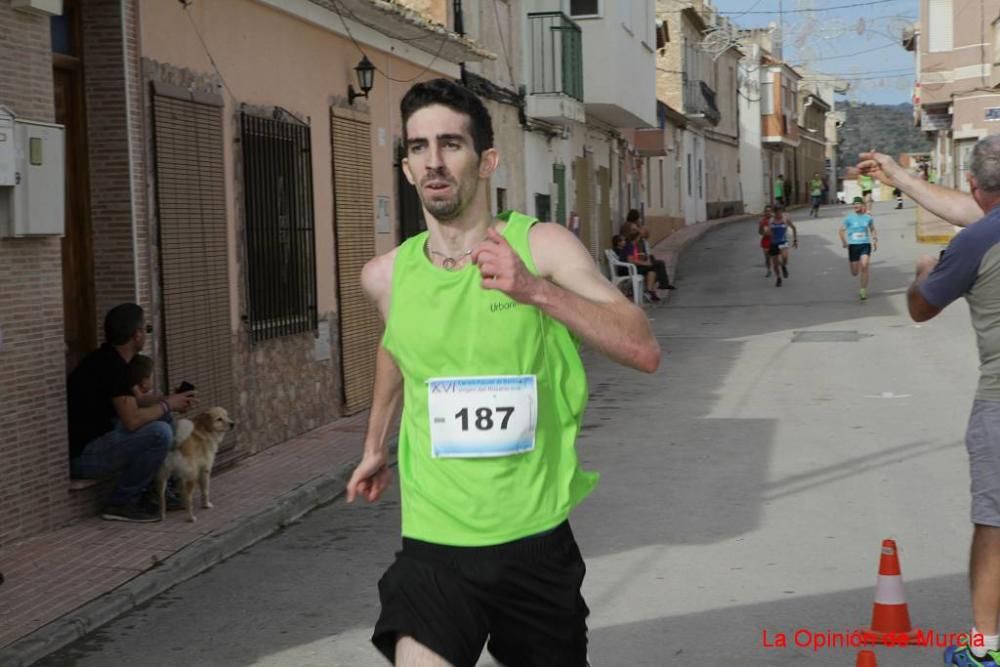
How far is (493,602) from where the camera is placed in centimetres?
378

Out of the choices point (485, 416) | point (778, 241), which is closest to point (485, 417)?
point (485, 416)

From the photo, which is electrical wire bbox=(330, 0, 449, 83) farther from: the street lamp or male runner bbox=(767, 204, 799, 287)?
male runner bbox=(767, 204, 799, 287)

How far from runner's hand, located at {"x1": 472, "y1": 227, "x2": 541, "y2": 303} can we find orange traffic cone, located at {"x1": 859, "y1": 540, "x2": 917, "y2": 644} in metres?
3.10

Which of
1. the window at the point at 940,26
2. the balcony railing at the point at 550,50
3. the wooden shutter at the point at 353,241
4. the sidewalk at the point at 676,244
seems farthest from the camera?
the window at the point at 940,26

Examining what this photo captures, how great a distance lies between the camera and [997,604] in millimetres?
5363

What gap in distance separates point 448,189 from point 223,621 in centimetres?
373

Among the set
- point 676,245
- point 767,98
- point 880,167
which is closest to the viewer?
point 880,167

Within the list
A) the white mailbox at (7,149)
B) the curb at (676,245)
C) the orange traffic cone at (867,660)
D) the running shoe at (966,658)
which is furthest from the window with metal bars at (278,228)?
the curb at (676,245)

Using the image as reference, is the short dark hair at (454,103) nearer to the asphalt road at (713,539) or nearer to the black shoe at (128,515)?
the asphalt road at (713,539)

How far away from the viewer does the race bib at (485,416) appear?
368cm

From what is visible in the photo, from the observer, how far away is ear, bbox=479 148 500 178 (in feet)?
12.6

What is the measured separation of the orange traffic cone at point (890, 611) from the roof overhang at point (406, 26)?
8.46 meters

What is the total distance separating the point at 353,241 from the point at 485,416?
11.4 m

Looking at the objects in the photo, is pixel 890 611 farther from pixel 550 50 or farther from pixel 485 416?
pixel 550 50
